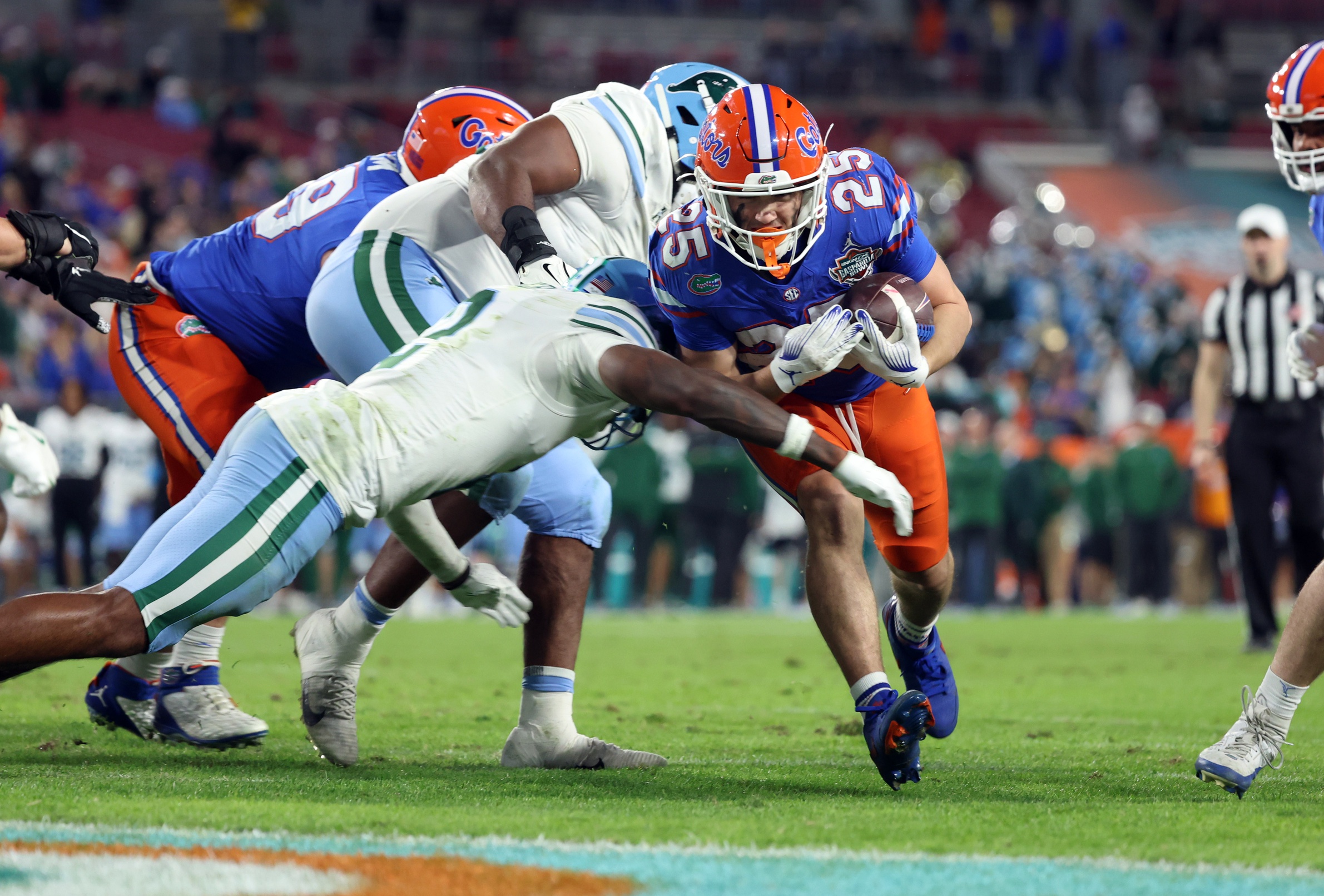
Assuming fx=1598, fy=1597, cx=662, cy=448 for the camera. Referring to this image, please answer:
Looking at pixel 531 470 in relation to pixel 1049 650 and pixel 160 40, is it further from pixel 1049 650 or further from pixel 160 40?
pixel 160 40

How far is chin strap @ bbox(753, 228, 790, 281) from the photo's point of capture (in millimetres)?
3871

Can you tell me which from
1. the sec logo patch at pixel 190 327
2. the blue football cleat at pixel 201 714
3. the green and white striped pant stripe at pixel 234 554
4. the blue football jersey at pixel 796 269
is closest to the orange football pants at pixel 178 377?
the sec logo patch at pixel 190 327

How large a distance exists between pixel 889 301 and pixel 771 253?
1.05 feet

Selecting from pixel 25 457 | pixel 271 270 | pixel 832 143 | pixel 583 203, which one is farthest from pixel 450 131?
pixel 832 143

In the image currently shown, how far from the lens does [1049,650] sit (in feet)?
29.8

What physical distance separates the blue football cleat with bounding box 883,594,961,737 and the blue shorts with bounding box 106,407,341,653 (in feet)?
6.19

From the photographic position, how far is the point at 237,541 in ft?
11.1

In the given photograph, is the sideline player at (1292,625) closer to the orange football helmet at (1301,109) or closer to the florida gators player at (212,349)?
the orange football helmet at (1301,109)

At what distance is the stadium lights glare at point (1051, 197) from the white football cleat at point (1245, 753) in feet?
59.6

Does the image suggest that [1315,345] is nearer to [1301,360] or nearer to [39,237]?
[1301,360]

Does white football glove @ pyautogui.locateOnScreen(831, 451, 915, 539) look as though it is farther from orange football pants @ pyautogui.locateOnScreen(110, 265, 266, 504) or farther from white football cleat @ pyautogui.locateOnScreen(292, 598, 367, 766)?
orange football pants @ pyautogui.locateOnScreen(110, 265, 266, 504)

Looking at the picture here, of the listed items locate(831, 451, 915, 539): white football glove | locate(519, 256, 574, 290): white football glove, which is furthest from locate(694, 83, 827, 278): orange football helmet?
locate(831, 451, 915, 539): white football glove

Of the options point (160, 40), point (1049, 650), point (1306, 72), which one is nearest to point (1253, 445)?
point (1049, 650)

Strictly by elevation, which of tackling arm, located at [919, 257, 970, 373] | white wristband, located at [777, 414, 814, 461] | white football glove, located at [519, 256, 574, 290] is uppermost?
white football glove, located at [519, 256, 574, 290]
